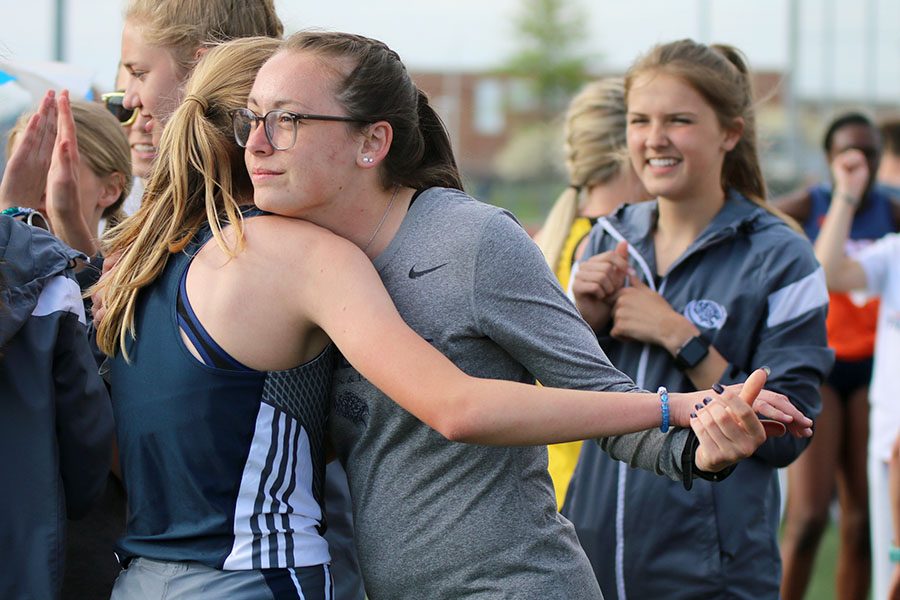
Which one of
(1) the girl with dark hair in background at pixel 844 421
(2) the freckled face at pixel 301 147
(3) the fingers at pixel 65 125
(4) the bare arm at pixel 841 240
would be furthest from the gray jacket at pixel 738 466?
(1) the girl with dark hair in background at pixel 844 421

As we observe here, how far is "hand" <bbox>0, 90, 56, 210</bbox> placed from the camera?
2656 mm

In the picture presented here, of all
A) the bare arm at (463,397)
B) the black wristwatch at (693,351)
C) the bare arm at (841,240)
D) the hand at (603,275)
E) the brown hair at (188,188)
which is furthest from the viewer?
the bare arm at (841,240)

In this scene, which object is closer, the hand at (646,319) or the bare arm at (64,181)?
the bare arm at (64,181)

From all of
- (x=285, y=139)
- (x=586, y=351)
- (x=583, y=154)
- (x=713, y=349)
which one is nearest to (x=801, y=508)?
(x=583, y=154)

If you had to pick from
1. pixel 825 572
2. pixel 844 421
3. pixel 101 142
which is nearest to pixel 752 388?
pixel 101 142

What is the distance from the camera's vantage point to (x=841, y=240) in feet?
16.6

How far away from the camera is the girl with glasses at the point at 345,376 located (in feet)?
6.40

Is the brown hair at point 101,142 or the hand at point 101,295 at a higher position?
the brown hair at point 101,142

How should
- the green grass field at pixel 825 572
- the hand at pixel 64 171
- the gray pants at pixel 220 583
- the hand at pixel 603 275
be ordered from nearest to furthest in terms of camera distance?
the gray pants at pixel 220 583, the hand at pixel 64 171, the hand at pixel 603 275, the green grass field at pixel 825 572

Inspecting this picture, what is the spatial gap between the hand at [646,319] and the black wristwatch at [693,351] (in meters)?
0.01

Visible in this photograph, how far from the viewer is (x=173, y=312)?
2.04 m

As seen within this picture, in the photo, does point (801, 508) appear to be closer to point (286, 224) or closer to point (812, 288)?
point (812, 288)

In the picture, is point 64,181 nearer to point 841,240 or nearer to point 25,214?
point 25,214

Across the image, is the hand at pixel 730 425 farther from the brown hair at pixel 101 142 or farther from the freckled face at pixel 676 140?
the brown hair at pixel 101 142
